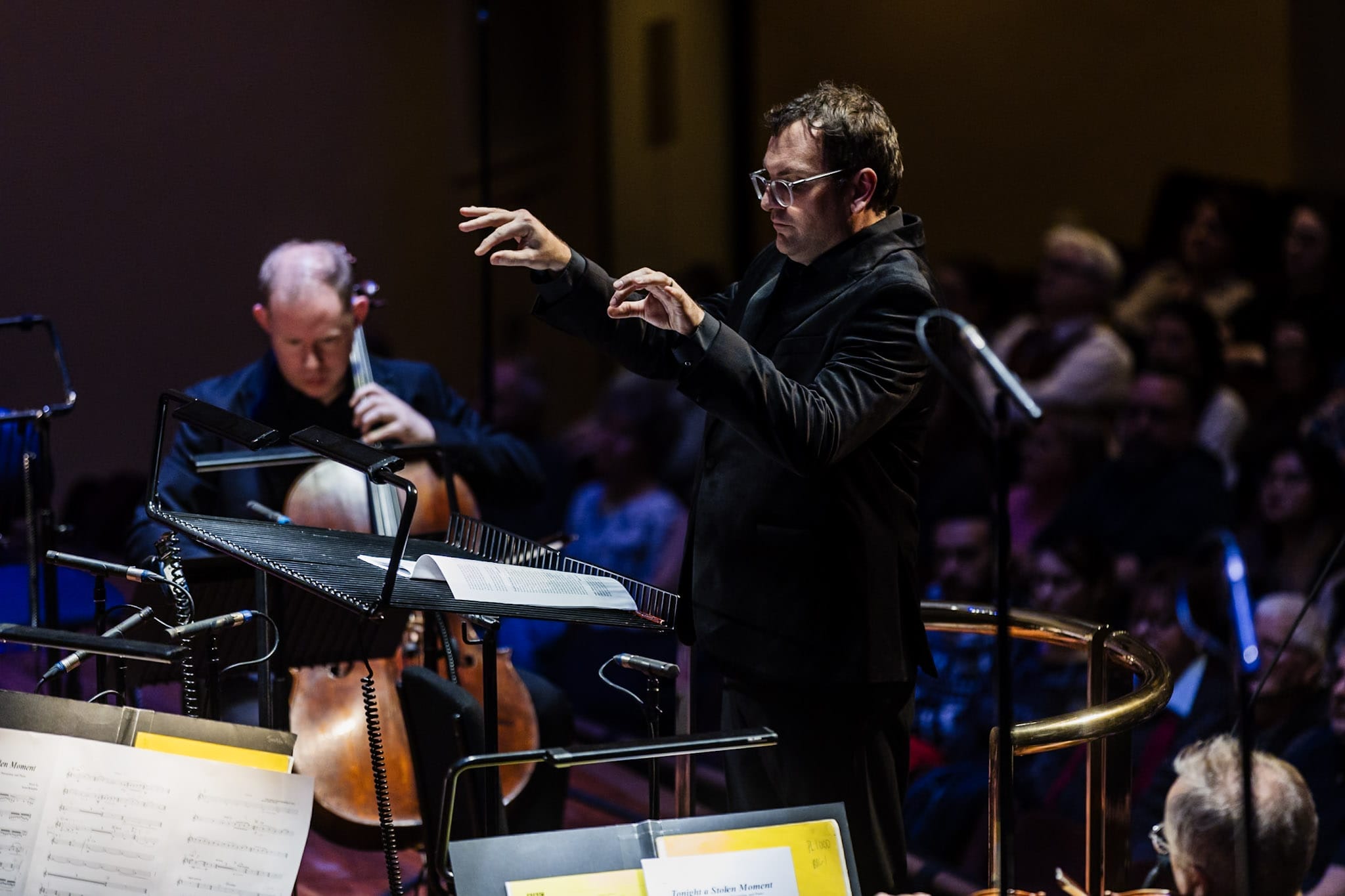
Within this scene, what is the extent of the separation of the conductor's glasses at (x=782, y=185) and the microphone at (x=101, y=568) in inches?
36.0

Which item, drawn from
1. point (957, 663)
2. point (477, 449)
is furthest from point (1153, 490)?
point (477, 449)

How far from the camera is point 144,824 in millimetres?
1614

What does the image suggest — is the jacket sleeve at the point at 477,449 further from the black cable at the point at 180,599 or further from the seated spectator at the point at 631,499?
Answer: the seated spectator at the point at 631,499

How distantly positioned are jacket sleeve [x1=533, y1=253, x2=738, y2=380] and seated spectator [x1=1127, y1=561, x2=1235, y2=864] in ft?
4.32

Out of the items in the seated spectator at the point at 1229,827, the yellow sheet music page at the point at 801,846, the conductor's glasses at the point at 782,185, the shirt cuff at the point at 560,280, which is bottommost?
the seated spectator at the point at 1229,827

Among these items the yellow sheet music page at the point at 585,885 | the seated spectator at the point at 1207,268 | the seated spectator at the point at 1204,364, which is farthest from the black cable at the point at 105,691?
the seated spectator at the point at 1207,268

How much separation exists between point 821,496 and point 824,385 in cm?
17

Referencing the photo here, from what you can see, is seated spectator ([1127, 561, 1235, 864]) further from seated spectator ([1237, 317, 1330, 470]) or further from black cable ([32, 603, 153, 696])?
black cable ([32, 603, 153, 696])

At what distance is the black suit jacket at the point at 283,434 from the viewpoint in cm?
293

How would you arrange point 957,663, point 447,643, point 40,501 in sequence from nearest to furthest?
point 447,643, point 40,501, point 957,663

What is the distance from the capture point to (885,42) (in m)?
6.77

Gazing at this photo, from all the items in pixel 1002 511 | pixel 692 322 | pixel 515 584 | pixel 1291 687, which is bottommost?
pixel 1291 687

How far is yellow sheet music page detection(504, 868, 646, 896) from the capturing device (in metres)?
1.47

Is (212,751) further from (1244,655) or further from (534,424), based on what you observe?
(534,424)
